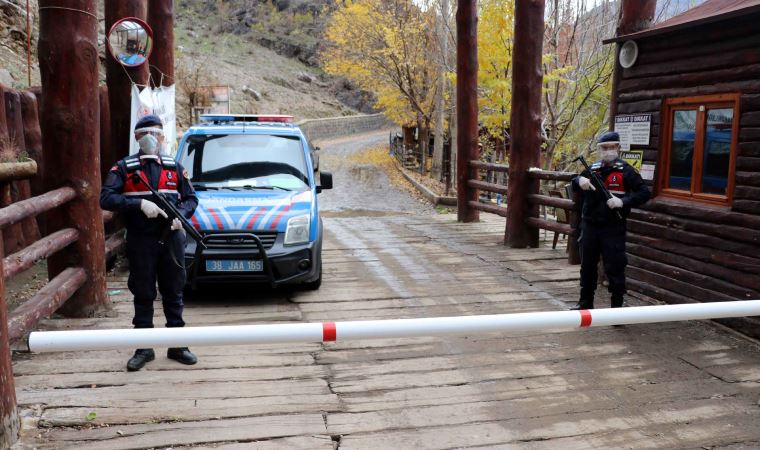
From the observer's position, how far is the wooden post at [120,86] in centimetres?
Result: 910

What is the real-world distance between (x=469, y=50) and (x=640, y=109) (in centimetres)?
Result: 689

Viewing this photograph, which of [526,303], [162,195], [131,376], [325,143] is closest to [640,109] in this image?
[526,303]

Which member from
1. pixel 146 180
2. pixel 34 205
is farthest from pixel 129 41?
→ pixel 146 180

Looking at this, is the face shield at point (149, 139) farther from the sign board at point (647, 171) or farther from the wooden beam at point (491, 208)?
the wooden beam at point (491, 208)

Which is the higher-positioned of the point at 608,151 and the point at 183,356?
the point at 608,151

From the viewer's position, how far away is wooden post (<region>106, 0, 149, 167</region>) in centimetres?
910

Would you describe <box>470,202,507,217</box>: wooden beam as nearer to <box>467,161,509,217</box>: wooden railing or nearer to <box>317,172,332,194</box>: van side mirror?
<box>467,161,509,217</box>: wooden railing

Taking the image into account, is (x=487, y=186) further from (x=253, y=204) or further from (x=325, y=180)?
(x=253, y=204)

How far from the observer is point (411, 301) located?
24.9 feet

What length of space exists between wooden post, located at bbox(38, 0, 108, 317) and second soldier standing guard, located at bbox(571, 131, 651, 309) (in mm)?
4806

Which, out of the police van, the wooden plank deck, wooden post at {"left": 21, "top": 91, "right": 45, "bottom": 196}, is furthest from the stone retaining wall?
the wooden plank deck

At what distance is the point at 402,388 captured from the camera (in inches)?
199

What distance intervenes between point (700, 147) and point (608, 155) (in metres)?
1.19

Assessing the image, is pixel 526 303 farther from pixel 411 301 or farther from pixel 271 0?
pixel 271 0
